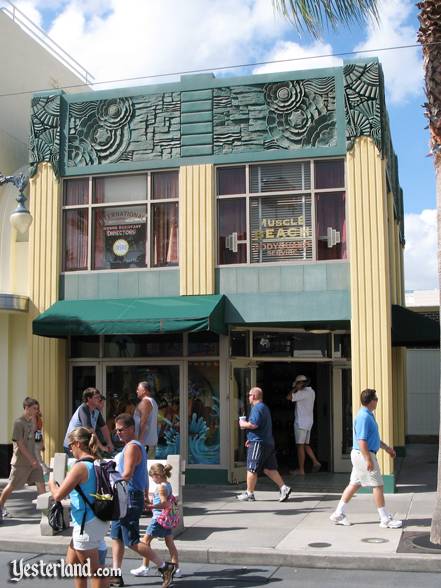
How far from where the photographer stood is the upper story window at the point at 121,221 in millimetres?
13969

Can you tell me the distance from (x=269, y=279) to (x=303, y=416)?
9.41ft

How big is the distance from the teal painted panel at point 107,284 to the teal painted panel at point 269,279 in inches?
107

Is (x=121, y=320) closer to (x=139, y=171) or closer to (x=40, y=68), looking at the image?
(x=139, y=171)

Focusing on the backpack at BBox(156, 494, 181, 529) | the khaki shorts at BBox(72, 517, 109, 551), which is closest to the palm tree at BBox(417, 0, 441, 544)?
the backpack at BBox(156, 494, 181, 529)

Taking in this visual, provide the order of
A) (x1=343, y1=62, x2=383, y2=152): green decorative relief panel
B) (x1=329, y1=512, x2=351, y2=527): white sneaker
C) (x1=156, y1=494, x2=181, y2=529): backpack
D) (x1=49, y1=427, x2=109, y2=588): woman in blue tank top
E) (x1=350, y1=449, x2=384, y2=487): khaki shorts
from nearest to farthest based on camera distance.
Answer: (x1=49, y1=427, x2=109, y2=588): woman in blue tank top → (x1=156, y1=494, x2=181, y2=529): backpack → (x1=350, y1=449, x2=384, y2=487): khaki shorts → (x1=329, y1=512, x2=351, y2=527): white sneaker → (x1=343, y1=62, x2=383, y2=152): green decorative relief panel

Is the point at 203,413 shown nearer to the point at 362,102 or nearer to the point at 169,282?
the point at 169,282

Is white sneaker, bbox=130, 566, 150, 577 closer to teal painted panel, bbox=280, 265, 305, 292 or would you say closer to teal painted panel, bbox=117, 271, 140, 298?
teal painted panel, bbox=280, 265, 305, 292

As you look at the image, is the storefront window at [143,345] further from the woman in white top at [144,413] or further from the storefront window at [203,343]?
the woman in white top at [144,413]

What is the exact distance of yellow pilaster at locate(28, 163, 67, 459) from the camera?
14.0 m

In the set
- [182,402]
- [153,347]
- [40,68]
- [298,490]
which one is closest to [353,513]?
[298,490]

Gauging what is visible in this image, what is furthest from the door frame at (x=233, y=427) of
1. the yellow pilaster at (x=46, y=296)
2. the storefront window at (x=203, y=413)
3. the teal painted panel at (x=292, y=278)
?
the yellow pilaster at (x=46, y=296)

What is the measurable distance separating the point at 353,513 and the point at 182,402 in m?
4.17

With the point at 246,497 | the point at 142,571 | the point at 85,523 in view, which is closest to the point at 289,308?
the point at 246,497

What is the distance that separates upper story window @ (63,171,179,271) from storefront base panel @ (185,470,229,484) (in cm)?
377
